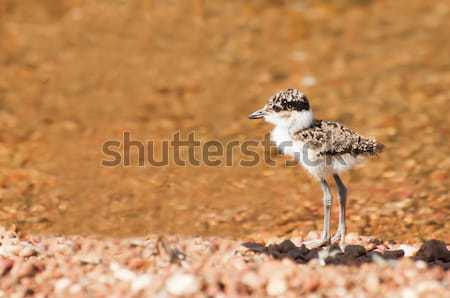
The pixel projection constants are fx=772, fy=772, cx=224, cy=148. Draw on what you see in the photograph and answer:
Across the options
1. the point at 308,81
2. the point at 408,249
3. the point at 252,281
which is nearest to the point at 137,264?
the point at 252,281

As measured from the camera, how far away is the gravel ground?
5328 millimetres

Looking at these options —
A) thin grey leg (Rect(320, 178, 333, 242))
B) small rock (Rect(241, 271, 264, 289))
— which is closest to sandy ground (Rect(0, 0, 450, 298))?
small rock (Rect(241, 271, 264, 289))

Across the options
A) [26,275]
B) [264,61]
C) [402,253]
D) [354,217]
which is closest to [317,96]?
[264,61]

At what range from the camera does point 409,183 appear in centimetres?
859

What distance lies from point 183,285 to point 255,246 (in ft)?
4.67

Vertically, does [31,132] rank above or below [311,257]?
above

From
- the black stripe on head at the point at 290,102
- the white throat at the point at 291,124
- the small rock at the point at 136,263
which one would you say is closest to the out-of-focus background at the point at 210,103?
the white throat at the point at 291,124

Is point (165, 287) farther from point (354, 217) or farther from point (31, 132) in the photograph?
point (31, 132)

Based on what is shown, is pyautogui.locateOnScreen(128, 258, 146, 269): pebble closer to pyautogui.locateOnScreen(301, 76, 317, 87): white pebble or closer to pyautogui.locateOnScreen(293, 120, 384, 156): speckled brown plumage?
pyautogui.locateOnScreen(293, 120, 384, 156): speckled brown plumage

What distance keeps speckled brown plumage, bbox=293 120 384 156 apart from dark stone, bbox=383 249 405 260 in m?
0.85

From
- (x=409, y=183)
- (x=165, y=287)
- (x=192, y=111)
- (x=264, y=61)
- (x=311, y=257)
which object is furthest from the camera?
(x=264, y=61)

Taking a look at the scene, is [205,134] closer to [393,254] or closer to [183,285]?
[393,254]

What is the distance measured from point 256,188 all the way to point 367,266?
10.2 ft

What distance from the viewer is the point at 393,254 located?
6402mm
